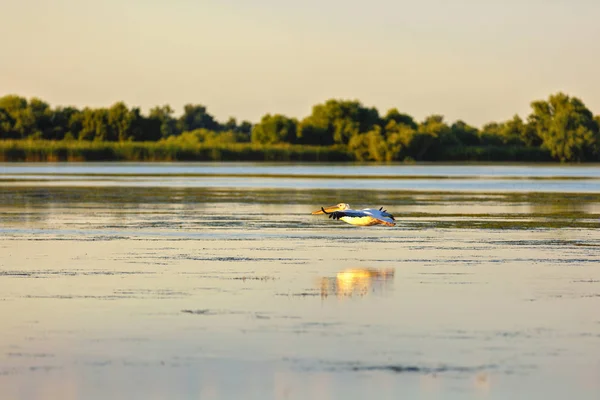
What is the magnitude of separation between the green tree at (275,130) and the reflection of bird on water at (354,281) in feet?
397

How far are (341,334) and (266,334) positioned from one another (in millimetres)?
704

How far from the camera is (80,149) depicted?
109375mm

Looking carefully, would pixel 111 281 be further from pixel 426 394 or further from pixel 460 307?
A: pixel 426 394

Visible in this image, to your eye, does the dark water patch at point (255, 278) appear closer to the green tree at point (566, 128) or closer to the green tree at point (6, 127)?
the green tree at point (566, 128)

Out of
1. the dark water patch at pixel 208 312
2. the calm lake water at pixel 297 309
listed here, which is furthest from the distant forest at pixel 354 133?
the dark water patch at pixel 208 312

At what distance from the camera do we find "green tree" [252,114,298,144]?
139125mm

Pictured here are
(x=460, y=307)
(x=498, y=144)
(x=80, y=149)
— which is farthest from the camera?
(x=498, y=144)

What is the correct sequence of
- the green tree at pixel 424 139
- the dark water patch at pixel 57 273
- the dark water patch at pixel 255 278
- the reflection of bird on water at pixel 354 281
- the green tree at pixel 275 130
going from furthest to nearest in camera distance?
the green tree at pixel 275 130 < the green tree at pixel 424 139 < the dark water patch at pixel 57 273 < the dark water patch at pixel 255 278 < the reflection of bird on water at pixel 354 281

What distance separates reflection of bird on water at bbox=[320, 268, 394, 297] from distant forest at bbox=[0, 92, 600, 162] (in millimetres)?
99917

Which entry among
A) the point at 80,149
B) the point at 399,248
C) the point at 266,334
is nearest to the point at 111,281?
the point at 266,334

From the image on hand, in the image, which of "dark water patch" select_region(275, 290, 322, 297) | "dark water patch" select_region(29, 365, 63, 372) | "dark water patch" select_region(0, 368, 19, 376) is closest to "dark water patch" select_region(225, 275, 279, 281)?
"dark water patch" select_region(275, 290, 322, 297)

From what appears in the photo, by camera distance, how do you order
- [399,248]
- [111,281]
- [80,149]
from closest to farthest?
[111,281]
[399,248]
[80,149]

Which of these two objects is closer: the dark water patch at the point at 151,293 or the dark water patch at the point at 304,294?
the dark water patch at the point at 151,293

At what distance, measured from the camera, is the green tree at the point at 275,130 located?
139125 millimetres
